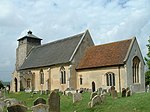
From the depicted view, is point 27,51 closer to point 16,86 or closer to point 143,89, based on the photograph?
point 16,86

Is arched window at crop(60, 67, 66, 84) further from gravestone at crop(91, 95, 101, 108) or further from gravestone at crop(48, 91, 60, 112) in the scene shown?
gravestone at crop(48, 91, 60, 112)

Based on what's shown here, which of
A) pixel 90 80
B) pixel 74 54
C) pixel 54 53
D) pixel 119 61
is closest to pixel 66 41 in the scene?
pixel 54 53

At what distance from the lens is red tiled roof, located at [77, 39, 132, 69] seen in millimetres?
35500

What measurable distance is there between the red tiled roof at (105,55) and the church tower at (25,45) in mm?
17928

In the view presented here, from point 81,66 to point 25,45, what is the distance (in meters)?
20.0

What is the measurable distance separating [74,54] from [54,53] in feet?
21.0

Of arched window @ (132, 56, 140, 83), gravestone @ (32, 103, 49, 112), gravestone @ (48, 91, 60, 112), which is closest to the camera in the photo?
gravestone @ (32, 103, 49, 112)

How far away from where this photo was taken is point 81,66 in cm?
3962

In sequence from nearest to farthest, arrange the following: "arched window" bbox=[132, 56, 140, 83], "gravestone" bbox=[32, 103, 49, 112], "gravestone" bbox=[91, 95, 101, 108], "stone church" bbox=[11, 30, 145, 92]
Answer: "gravestone" bbox=[32, 103, 49, 112] < "gravestone" bbox=[91, 95, 101, 108] < "stone church" bbox=[11, 30, 145, 92] < "arched window" bbox=[132, 56, 140, 83]

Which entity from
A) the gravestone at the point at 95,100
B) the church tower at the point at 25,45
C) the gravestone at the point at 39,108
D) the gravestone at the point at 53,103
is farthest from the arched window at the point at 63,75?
the gravestone at the point at 39,108

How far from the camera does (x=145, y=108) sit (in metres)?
15.7

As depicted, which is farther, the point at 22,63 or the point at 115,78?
the point at 22,63

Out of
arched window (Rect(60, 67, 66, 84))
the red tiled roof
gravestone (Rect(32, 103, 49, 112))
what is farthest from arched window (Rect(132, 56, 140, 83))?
gravestone (Rect(32, 103, 49, 112))

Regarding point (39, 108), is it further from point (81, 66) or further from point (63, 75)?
point (63, 75)
